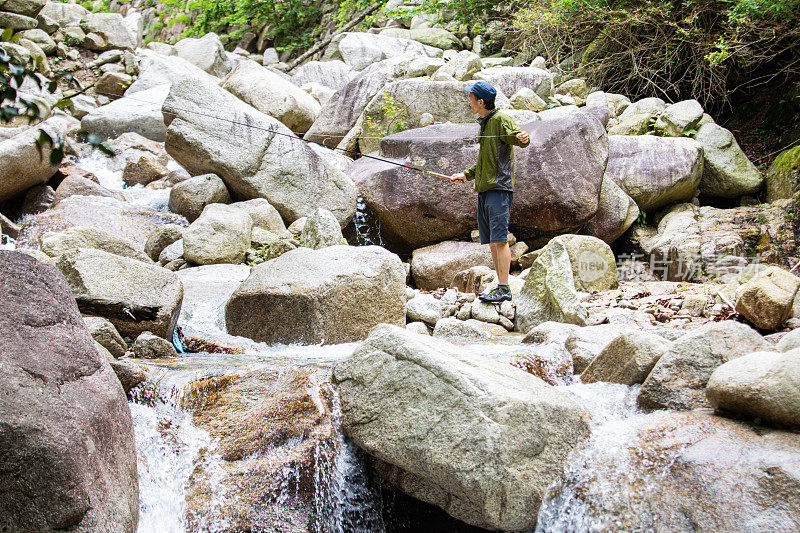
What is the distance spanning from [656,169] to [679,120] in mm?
1306

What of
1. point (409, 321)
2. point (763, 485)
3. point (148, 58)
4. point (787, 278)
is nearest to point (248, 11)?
point (148, 58)

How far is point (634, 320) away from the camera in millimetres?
5578

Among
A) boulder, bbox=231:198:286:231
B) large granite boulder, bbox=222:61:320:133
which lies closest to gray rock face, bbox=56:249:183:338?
boulder, bbox=231:198:286:231

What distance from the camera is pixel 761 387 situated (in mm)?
2666

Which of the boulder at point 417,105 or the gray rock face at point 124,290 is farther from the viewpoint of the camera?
the boulder at point 417,105

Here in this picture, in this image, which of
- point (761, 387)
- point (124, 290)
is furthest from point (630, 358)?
point (124, 290)

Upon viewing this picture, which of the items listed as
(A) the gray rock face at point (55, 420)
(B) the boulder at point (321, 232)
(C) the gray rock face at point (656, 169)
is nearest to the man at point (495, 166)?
(B) the boulder at point (321, 232)

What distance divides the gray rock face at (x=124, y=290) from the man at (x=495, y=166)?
9.74ft

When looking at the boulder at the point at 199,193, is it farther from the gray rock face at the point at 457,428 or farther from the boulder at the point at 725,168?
the boulder at the point at 725,168

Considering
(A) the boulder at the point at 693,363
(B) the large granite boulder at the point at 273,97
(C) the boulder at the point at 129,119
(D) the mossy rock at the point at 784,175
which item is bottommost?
(C) the boulder at the point at 129,119

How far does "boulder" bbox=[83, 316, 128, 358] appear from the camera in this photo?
13.2 ft

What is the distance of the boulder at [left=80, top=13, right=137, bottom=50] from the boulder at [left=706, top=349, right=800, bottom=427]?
734 inches

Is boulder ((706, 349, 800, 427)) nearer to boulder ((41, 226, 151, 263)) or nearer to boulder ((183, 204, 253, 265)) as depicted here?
boulder ((41, 226, 151, 263))

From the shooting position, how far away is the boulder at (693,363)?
10.5 ft
